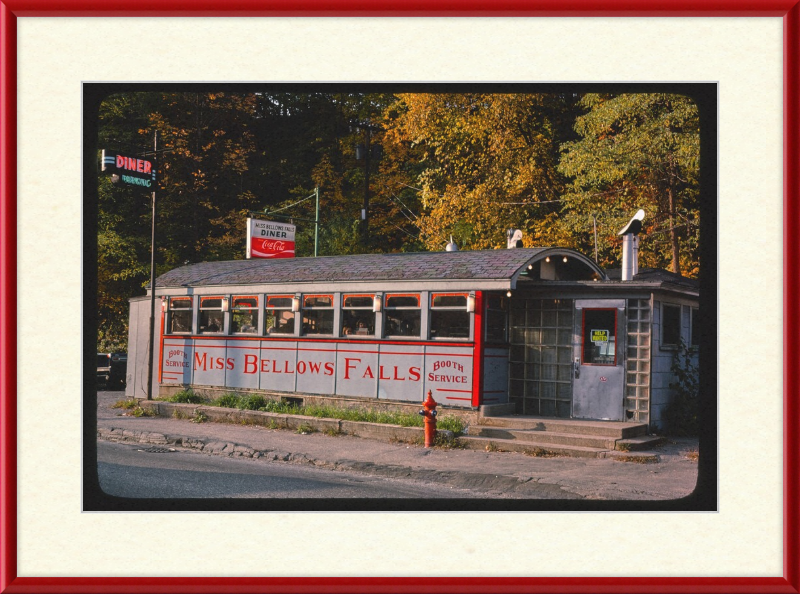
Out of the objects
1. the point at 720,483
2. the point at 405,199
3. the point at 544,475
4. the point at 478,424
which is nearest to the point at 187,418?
the point at 478,424

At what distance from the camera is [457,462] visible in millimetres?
11992

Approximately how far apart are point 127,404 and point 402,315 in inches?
316

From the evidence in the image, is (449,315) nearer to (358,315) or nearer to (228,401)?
(358,315)

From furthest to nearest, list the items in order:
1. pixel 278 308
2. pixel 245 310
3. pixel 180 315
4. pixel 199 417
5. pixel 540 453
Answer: pixel 180 315 → pixel 245 310 → pixel 278 308 → pixel 199 417 → pixel 540 453

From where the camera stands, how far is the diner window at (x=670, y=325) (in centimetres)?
1461

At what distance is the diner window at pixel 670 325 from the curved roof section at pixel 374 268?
7.47ft

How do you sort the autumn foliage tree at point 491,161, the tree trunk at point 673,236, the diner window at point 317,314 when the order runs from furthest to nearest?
the autumn foliage tree at point 491,161 < the tree trunk at point 673,236 < the diner window at point 317,314

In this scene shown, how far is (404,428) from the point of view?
Result: 45.8ft

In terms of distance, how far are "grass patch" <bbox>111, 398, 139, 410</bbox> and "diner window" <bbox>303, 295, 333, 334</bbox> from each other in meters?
5.05

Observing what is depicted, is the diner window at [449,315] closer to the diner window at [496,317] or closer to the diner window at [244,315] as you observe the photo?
the diner window at [496,317]

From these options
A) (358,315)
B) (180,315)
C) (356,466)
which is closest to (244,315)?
(180,315)

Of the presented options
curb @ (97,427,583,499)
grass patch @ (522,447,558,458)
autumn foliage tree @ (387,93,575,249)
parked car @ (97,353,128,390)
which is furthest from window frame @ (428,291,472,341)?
parked car @ (97,353,128,390)

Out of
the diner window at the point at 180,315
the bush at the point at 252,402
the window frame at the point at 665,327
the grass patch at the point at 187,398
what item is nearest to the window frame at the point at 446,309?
the window frame at the point at 665,327
